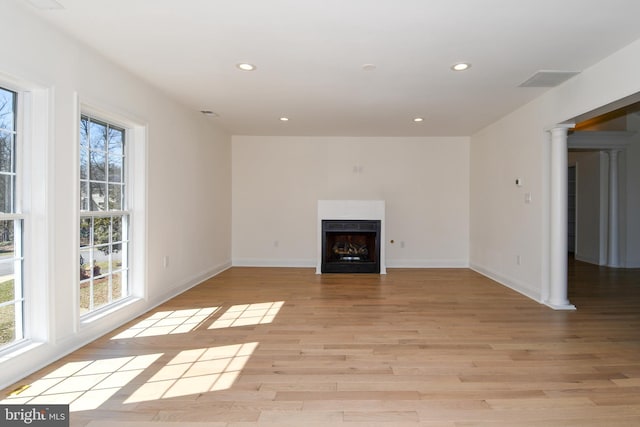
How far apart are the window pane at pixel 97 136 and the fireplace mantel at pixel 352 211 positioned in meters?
3.46

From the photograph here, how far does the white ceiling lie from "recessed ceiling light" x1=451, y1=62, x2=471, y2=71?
0.06 meters

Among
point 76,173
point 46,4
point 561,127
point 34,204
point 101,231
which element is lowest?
point 101,231

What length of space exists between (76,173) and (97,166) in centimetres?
50

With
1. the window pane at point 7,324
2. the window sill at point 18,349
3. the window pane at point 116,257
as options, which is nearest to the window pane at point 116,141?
the window pane at point 116,257

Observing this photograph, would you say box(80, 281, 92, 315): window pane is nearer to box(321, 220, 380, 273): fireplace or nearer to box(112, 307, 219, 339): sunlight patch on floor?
box(112, 307, 219, 339): sunlight patch on floor

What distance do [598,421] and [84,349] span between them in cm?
339

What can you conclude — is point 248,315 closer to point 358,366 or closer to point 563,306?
point 358,366

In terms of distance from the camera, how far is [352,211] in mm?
6004

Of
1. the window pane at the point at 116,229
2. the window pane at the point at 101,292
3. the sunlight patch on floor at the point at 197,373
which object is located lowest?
the sunlight patch on floor at the point at 197,373

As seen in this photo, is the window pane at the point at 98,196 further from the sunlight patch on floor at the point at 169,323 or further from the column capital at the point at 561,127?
the column capital at the point at 561,127

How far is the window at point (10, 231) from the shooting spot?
2262 millimetres

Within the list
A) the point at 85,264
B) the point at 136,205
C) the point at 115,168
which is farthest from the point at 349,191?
the point at 85,264

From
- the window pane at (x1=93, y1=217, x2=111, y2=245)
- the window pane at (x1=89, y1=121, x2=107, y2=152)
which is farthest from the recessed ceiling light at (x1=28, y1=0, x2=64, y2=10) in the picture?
the window pane at (x1=93, y1=217, x2=111, y2=245)

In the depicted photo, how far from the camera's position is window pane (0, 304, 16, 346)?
228 centimetres
